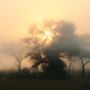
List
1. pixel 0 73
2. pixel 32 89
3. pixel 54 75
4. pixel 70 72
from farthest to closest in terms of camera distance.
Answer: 1. pixel 0 73
2. pixel 70 72
3. pixel 54 75
4. pixel 32 89

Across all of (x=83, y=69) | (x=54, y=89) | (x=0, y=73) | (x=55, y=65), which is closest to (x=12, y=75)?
(x=0, y=73)

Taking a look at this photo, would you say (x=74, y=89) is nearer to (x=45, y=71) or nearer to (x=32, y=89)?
(x=32, y=89)

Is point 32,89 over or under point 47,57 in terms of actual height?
under

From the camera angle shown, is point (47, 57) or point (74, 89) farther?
point (47, 57)

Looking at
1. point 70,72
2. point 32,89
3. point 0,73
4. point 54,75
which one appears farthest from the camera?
point 0,73

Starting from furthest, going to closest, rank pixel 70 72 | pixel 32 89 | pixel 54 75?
pixel 70 72, pixel 54 75, pixel 32 89

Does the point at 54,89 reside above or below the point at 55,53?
below

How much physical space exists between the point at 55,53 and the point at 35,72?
672cm

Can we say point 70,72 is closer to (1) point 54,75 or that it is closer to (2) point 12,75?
(1) point 54,75

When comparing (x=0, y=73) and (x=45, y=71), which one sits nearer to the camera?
(x=45, y=71)

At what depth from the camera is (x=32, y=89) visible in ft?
129

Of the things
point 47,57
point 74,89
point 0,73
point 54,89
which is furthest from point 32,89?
point 0,73

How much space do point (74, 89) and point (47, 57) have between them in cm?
3441

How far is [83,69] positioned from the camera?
77688mm
